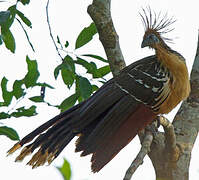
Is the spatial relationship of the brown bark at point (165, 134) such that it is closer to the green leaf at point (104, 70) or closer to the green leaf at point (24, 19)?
the green leaf at point (104, 70)

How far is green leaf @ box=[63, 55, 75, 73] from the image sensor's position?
3.55 metres

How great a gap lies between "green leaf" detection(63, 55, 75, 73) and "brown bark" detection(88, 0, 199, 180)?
299 millimetres

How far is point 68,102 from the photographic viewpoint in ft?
12.8

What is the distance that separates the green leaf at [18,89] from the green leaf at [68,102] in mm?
438

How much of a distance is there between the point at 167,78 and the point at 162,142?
67cm

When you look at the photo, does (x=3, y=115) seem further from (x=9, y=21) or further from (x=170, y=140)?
(x=170, y=140)

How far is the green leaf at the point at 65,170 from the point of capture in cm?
147

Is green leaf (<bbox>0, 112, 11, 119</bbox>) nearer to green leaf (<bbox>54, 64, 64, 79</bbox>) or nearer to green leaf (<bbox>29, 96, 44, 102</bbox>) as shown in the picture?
green leaf (<bbox>29, 96, 44, 102</bbox>)

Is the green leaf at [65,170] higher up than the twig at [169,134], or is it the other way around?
the green leaf at [65,170]

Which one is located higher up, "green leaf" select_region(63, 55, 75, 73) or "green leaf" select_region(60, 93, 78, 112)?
"green leaf" select_region(63, 55, 75, 73)

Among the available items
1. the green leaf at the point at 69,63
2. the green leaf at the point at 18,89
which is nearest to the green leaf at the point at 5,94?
the green leaf at the point at 18,89

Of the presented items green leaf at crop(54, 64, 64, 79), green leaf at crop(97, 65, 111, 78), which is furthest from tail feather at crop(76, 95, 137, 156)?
green leaf at crop(54, 64, 64, 79)

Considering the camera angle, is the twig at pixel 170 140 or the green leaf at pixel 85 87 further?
the green leaf at pixel 85 87

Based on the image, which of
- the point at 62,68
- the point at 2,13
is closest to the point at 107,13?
the point at 62,68
